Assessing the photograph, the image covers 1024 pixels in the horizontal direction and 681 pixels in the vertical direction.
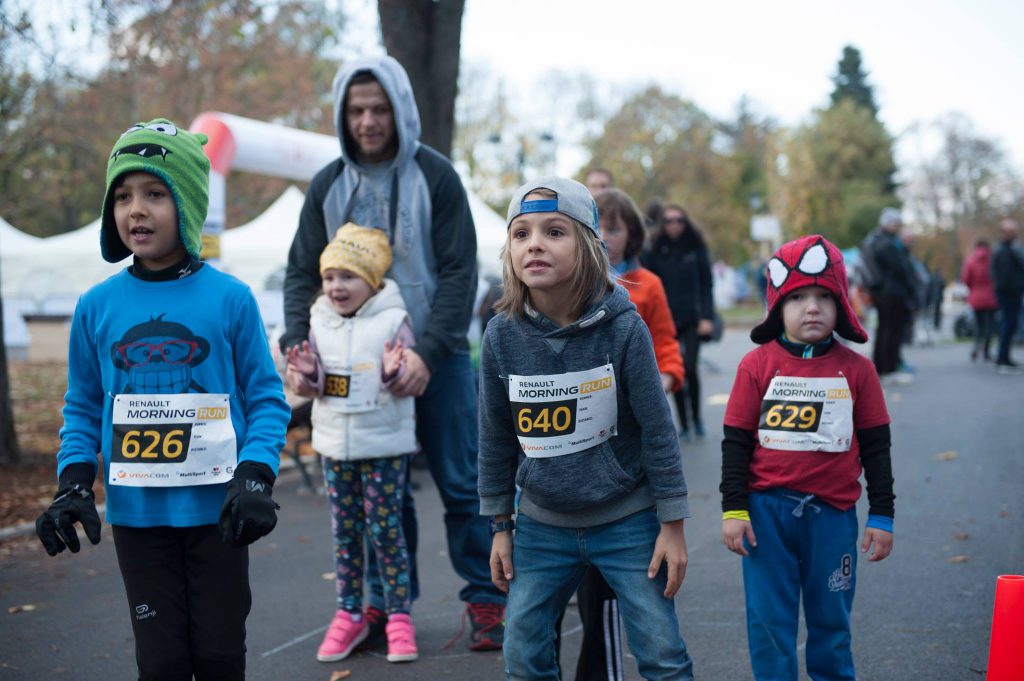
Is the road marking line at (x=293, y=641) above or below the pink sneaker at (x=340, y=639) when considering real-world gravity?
below

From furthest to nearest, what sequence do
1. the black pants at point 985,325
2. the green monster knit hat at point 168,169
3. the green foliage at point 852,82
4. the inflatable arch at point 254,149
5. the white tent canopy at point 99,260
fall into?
the green foliage at point 852,82 < the white tent canopy at point 99,260 < the black pants at point 985,325 < the inflatable arch at point 254,149 < the green monster knit hat at point 168,169

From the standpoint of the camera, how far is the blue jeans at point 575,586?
2.73 meters

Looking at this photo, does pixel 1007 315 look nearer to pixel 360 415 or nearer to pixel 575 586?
pixel 360 415

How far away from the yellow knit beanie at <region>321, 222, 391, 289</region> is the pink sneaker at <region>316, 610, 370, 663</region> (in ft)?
4.49

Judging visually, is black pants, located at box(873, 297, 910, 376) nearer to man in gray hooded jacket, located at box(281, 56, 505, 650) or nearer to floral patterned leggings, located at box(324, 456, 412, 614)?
man in gray hooded jacket, located at box(281, 56, 505, 650)

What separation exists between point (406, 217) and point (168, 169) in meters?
1.35

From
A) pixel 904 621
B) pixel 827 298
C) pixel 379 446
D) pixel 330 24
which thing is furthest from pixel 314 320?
pixel 330 24

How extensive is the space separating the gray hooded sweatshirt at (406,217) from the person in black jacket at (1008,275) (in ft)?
41.3

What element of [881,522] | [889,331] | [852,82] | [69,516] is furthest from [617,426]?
[852,82]

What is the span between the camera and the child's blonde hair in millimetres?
2834

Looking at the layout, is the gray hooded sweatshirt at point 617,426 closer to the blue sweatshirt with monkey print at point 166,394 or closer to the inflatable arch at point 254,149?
the blue sweatshirt with monkey print at point 166,394

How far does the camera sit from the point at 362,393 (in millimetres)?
3959

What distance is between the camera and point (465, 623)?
181 inches

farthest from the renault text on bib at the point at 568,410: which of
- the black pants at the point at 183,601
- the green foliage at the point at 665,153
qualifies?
the green foliage at the point at 665,153
